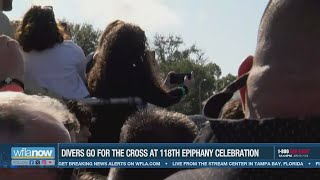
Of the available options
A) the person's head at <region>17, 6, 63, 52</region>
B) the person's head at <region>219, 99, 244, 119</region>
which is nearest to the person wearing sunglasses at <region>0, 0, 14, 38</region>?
the person's head at <region>17, 6, 63, 52</region>

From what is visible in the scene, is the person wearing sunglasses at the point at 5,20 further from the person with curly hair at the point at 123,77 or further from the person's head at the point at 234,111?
the person's head at the point at 234,111

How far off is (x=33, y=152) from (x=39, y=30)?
1863mm

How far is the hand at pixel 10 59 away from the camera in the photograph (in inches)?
92.7

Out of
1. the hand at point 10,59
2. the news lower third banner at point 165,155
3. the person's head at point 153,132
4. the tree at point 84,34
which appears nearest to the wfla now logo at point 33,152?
the news lower third banner at point 165,155

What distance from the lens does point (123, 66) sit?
116 inches

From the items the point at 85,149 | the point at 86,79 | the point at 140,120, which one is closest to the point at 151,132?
the point at 140,120

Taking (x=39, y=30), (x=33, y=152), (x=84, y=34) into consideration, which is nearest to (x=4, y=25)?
(x=39, y=30)

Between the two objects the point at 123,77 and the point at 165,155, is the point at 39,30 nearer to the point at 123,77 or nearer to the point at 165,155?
the point at 123,77

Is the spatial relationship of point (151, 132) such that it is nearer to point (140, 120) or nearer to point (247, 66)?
point (140, 120)

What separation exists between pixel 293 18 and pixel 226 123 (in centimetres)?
20

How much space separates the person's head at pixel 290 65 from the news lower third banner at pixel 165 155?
0.07 metres

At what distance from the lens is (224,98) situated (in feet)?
4.03

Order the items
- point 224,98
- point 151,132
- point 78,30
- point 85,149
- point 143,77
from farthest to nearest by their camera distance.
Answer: point 78,30 → point 143,77 → point 151,132 → point 85,149 → point 224,98

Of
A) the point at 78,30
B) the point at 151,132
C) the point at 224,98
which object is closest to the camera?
the point at 224,98
